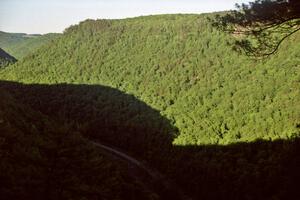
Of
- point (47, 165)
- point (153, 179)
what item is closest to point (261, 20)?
point (47, 165)

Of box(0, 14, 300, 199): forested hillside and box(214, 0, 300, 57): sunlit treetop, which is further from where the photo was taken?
box(0, 14, 300, 199): forested hillside

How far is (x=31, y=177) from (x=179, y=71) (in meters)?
54.6

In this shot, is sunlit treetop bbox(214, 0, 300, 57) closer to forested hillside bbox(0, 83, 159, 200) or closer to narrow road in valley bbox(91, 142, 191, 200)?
forested hillside bbox(0, 83, 159, 200)

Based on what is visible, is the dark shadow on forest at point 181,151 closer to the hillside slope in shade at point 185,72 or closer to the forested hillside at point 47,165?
the hillside slope in shade at point 185,72

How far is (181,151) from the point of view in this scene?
152ft

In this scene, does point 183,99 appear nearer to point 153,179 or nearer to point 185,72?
point 185,72

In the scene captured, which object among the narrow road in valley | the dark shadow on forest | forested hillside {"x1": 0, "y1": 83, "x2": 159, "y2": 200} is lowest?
the narrow road in valley

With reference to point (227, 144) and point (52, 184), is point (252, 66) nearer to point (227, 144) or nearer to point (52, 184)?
point (227, 144)

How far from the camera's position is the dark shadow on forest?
1395 inches

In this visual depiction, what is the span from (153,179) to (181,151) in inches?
316

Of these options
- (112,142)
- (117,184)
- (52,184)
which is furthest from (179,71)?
(52,184)

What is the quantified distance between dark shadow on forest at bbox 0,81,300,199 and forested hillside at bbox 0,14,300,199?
117mm

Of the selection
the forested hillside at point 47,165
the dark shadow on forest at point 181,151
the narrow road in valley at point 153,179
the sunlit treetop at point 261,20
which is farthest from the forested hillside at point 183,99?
the sunlit treetop at point 261,20

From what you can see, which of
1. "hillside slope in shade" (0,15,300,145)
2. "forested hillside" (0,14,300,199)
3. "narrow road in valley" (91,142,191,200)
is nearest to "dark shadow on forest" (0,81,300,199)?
"forested hillside" (0,14,300,199)
